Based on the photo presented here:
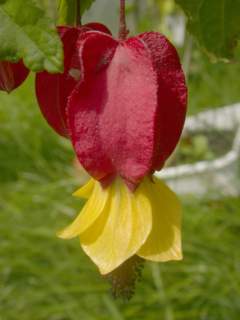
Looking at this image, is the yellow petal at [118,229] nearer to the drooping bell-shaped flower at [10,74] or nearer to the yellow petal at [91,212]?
the yellow petal at [91,212]

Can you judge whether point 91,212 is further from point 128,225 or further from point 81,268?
point 81,268

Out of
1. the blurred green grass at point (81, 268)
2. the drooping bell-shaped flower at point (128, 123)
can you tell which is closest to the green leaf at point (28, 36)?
the drooping bell-shaped flower at point (128, 123)

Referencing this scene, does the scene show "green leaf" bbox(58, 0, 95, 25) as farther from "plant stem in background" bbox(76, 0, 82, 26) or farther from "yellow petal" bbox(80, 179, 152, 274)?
"yellow petal" bbox(80, 179, 152, 274)

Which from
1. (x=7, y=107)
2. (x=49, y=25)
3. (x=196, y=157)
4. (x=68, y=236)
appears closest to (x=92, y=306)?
(x=196, y=157)

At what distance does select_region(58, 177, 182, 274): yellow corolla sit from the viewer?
1.90ft

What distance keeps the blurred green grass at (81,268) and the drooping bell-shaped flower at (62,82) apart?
1464 millimetres

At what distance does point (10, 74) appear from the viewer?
0.58 metres

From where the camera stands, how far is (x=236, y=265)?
2172 millimetres

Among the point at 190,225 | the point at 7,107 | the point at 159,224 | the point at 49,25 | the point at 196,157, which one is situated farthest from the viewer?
the point at 7,107

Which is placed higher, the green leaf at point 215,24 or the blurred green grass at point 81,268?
the green leaf at point 215,24

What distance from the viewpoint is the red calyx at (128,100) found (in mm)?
565

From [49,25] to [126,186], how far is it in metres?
0.16

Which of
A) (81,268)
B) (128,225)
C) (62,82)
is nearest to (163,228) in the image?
(128,225)

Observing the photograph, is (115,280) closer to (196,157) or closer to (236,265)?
(236,265)
